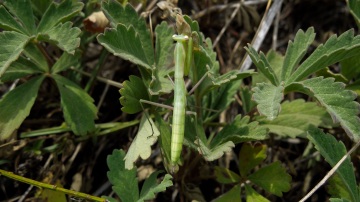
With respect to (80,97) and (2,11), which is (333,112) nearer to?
(80,97)

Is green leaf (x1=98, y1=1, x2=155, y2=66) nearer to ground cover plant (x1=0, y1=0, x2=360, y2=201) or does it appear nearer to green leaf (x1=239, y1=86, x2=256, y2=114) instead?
ground cover plant (x1=0, y1=0, x2=360, y2=201)

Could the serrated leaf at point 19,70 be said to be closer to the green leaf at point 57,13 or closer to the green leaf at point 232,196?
the green leaf at point 57,13

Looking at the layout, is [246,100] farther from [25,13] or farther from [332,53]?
[25,13]

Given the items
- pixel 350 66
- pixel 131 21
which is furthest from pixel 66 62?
pixel 350 66

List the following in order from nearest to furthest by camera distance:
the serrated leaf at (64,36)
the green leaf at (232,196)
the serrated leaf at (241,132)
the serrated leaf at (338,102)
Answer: the serrated leaf at (338,102) < the serrated leaf at (241,132) < the serrated leaf at (64,36) < the green leaf at (232,196)

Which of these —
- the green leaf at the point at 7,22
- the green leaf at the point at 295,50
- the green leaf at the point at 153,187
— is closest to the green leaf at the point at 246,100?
the green leaf at the point at 295,50

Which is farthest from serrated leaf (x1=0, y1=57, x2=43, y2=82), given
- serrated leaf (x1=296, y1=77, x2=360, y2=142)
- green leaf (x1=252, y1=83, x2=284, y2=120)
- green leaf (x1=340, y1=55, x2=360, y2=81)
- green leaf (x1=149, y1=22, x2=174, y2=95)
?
green leaf (x1=340, y1=55, x2=360, y2=81)
